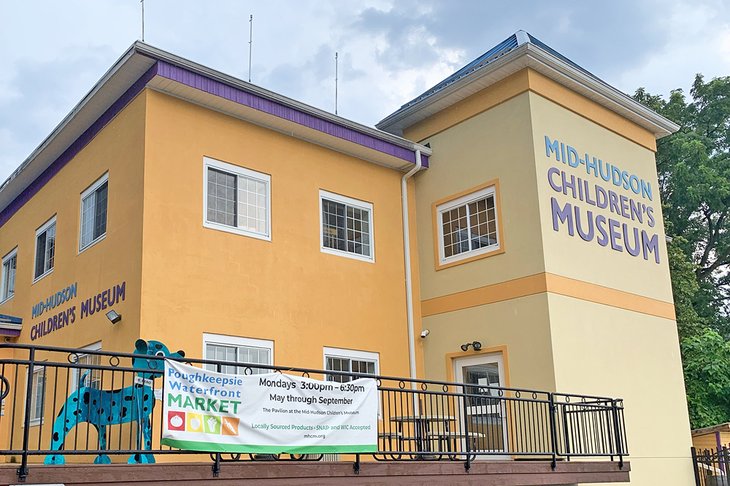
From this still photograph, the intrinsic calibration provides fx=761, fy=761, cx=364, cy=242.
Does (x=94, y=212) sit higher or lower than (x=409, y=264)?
higher

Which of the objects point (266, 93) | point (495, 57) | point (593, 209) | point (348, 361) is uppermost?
point (495, 57)

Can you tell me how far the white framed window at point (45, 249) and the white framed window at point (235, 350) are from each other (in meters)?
4.82

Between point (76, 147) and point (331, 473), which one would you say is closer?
point (331, 473)

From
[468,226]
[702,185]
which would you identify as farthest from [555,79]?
[702,185]

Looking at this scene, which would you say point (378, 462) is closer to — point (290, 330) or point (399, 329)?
point (290, 330)

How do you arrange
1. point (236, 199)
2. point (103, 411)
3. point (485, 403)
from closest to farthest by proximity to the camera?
point (103, 411) → point (236, 199) → point (485, 403)

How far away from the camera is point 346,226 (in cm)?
1483

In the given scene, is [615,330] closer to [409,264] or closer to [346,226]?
[409,264]

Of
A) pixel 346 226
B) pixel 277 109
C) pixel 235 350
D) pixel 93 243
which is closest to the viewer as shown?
pixel 235 350

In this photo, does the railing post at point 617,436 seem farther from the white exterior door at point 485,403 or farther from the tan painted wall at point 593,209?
the tan painted wall at point 593,209

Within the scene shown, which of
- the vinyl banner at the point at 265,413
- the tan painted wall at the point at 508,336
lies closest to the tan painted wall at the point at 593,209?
the tan painted wall at the point at 508,336

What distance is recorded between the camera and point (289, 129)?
13961 mm

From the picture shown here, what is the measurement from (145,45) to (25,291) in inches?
283

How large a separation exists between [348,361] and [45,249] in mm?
6798
